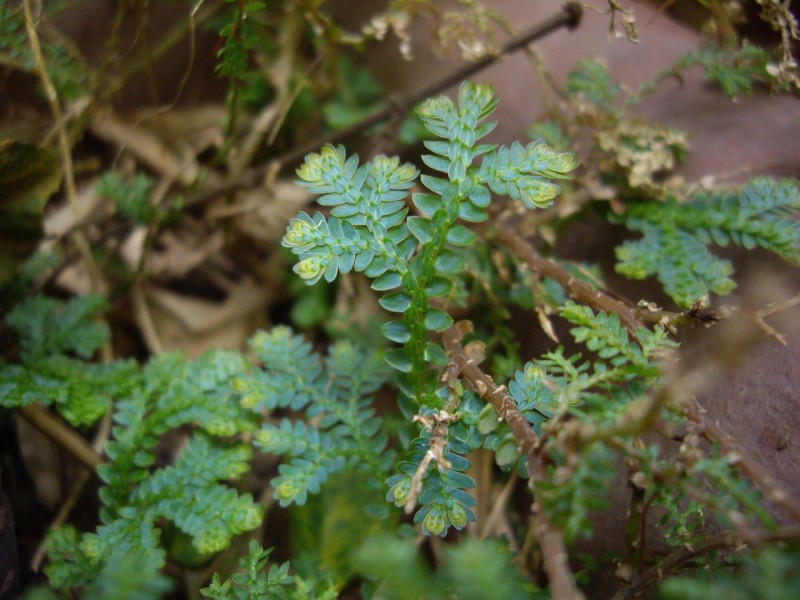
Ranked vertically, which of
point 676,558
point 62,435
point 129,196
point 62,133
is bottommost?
point 676,558

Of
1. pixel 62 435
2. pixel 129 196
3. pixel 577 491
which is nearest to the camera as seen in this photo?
pixel 577 491

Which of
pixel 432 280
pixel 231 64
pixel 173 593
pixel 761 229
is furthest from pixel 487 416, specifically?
pixel 231 64

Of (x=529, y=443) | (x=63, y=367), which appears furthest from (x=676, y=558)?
(x=63, y=367)

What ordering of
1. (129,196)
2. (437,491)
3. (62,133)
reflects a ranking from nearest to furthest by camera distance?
(437,491) → (62,133) → (129,196)

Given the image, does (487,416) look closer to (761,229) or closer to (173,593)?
(761,229)

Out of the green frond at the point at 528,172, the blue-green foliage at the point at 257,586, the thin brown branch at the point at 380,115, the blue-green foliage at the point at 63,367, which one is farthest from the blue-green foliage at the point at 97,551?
the thin brown branch at the point at 380,115

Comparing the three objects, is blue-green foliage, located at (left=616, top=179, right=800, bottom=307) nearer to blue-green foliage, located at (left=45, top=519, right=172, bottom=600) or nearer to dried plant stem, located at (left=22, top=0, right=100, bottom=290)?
blue-green foliage, located at (left=45, top=519, right=172, bottom=600)

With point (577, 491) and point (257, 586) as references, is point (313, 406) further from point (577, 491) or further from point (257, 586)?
point (577, 491)
